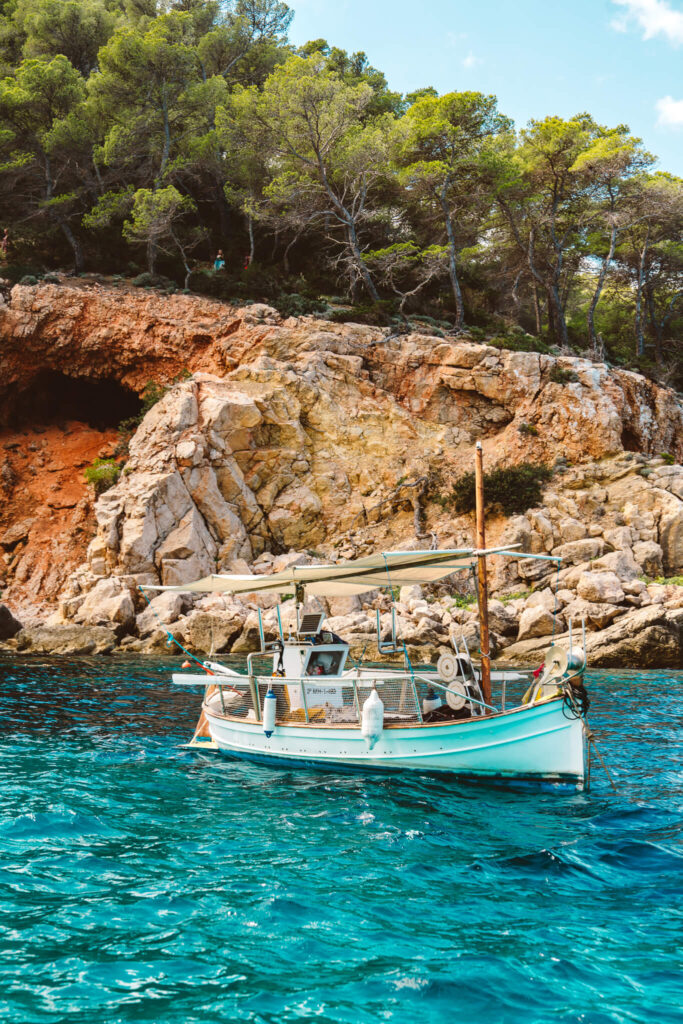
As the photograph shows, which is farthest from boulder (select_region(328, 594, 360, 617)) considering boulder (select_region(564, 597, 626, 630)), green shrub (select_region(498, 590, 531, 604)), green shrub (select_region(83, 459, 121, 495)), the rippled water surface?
the rippled water surface

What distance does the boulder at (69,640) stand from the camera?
Result: 2644 centimetres

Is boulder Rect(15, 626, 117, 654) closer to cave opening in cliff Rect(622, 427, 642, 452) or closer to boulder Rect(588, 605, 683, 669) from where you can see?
boulder Rect(588, 605, 683, 669)

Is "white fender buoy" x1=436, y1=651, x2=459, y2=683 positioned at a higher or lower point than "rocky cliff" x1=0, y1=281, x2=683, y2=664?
lower

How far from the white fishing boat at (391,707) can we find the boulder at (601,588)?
13.4 meters

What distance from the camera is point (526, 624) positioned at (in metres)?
26.2

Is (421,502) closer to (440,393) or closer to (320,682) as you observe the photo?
(440,393)

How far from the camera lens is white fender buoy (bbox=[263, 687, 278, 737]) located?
44.6 ft

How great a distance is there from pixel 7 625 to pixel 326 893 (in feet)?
82.1

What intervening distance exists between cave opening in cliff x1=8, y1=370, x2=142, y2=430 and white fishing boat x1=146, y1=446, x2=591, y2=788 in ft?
100

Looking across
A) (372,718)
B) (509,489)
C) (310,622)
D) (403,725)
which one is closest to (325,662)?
(310,622)

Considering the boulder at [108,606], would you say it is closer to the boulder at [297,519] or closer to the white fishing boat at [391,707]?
the boulder at [297,519]

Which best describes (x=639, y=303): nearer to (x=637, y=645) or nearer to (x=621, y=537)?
(x=621, y=537)

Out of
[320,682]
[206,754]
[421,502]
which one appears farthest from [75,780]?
[421,502]

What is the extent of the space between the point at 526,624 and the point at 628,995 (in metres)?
20.6
